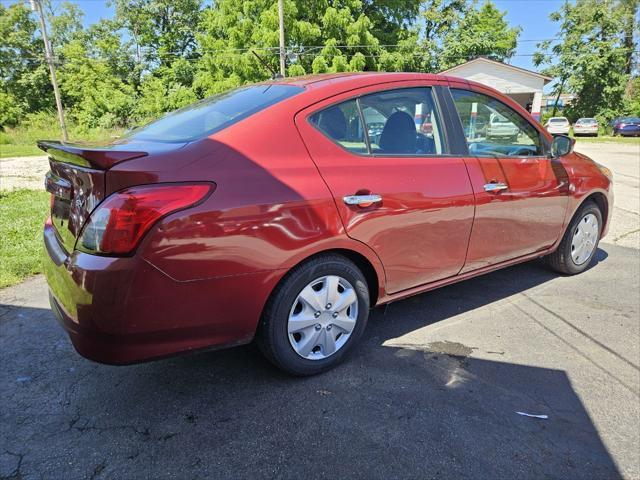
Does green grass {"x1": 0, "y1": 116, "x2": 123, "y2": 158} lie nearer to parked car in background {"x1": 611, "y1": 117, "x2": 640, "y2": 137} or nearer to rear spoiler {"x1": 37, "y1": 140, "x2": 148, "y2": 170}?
rear spoiler {"x1": 37, "y1": 140, "x2": 148, "y2": 170}

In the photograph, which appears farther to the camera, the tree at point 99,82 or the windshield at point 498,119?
the tree at point 99,82

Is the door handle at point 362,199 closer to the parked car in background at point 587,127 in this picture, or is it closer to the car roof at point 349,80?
the car roof at point 349,80

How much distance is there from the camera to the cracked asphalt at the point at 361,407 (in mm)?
2027

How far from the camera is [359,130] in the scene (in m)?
2.71

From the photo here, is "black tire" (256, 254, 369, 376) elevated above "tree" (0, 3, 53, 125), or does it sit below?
below

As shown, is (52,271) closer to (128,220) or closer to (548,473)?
(128,220)

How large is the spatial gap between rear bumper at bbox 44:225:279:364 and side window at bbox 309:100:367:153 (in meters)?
0.89

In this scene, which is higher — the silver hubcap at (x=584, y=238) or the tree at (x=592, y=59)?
the tree at (x=592, y=59)

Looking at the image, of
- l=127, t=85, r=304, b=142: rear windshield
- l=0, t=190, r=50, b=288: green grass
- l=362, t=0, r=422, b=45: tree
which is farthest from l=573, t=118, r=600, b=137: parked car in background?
l=127, t=85, r=304, b=142: rear windshield

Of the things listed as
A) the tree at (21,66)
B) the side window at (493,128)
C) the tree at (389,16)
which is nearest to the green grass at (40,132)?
the tree at (21,66)

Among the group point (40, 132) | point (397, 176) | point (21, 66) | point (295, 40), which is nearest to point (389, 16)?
point (295, 40)

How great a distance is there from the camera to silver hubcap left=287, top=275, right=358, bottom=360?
98.5 inches

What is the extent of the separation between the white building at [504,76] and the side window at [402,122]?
31809mm

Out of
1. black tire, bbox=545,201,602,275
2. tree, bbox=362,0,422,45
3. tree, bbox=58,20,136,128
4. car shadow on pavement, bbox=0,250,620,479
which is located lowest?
car shadow on pavement, bbox=0,250,620,479
